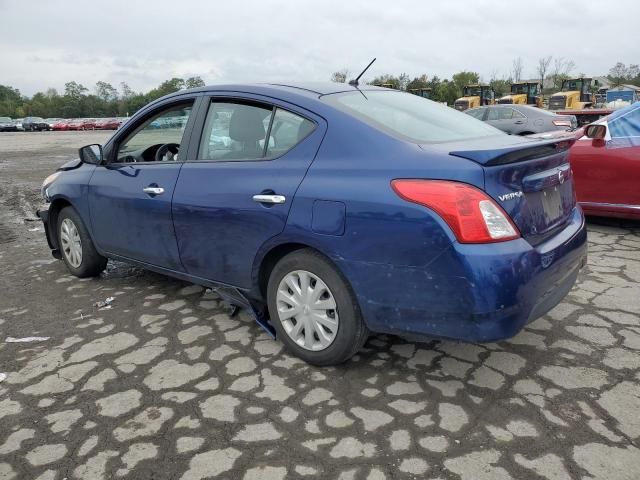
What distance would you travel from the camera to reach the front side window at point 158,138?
12.5 feet

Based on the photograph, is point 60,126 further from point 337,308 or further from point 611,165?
point 337,308

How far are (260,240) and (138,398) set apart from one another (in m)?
1.07

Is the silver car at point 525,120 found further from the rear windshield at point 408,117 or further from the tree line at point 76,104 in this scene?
the tree line at point 76,104

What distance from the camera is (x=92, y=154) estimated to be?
441cm

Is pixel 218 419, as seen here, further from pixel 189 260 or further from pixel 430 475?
pixel 189 260

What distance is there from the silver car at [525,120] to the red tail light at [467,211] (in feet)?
38.2

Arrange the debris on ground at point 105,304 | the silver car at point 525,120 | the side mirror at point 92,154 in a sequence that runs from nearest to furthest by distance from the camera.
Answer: the debris on ground at point 105,304 → the side mirror at point 92,154 → the silver car at point 525,120

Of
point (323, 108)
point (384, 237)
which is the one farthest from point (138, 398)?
point (323, 108)

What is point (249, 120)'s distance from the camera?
3.36 metres

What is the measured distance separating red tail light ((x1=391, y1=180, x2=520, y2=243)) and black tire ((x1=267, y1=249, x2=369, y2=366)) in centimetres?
64

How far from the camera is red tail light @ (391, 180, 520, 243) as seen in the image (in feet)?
7.90

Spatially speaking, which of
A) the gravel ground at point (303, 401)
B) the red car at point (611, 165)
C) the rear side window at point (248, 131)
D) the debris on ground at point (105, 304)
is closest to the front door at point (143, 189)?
the rear side window at point (248, 131)

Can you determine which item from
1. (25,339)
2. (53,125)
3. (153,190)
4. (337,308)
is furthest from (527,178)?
(53,125)

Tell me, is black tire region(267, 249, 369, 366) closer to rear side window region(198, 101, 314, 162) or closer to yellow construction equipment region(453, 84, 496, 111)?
rear side window region(198, 101, 314, 162)
